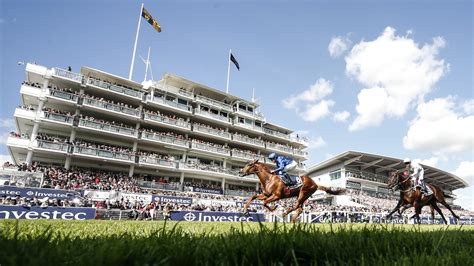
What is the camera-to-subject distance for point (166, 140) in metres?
45.3

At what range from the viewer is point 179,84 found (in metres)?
54.5

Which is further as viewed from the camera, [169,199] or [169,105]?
[169,105]

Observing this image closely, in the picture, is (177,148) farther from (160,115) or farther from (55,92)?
(55,92)

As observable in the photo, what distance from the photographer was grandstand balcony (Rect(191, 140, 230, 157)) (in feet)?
158

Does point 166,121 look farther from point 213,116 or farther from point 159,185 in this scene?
point 159,185

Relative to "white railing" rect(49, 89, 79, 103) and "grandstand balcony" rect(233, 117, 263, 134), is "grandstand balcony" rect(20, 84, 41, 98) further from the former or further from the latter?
"grandstand balcony" rect(233, 117, 263, 134)

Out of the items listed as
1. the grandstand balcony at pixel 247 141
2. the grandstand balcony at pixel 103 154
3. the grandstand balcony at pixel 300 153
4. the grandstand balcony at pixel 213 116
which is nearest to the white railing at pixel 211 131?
the grandstand balcony at pixel 213 116

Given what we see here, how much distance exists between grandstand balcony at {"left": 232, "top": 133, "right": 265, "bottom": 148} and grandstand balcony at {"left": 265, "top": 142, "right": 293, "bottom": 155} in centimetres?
145

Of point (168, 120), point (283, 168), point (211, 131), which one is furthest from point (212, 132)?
point (283, 168)

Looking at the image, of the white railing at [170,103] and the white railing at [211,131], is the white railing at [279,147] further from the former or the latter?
the white railing at [170,103]

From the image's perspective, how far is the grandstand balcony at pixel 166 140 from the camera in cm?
4381

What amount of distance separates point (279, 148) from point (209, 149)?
16.0m

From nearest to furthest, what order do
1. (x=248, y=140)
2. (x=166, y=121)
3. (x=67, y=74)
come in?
(x=67, y=74) → (x=166, y=121) → (x=248, y=140)

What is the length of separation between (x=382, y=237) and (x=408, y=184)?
13.9 metres
